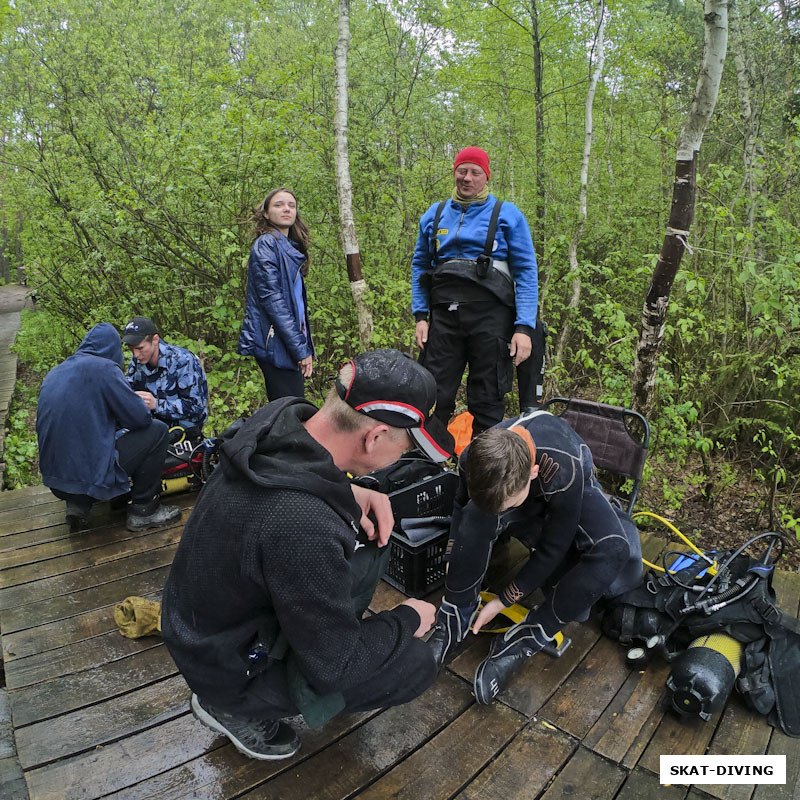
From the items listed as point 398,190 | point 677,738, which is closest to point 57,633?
point 677,738

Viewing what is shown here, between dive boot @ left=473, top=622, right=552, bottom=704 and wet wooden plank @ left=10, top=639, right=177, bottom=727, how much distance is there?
1.24m

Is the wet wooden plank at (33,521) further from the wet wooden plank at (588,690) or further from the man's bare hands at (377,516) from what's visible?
the wet wooden plank at (588,690)

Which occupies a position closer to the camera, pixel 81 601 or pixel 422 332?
pixel 81 601

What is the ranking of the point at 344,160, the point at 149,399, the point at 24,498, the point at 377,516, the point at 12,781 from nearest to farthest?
1. the point at 12,781
2. the point at 377,516
3. the point at 149,399
4. the point at 24,498
5. the point at 344,160

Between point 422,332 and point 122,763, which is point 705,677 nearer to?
point 122,763

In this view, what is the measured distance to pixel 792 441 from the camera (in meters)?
3.94

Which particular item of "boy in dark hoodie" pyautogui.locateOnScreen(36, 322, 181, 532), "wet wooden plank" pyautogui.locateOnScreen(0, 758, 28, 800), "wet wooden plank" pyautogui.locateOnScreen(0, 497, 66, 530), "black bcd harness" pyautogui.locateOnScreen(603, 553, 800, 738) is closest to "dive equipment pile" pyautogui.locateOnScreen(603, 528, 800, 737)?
"black bcd harness" pyautogui.locateOnScreen(603, 553, 800, 738)

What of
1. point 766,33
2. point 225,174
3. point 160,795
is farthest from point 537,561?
point 766,33

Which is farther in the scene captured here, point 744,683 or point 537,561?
point 537,561

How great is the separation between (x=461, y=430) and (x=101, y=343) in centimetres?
214

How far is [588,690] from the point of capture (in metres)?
2.11

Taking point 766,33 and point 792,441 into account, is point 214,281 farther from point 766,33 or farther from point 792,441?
point 766,33

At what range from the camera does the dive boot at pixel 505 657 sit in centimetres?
202

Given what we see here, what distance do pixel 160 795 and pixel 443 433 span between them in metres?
2.04
